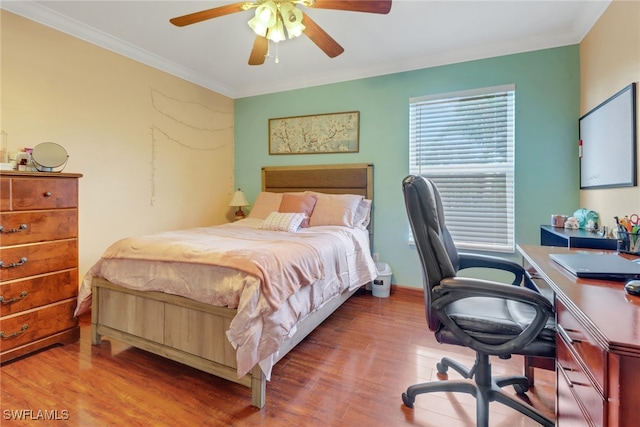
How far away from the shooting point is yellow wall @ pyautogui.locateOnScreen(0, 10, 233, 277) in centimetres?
224

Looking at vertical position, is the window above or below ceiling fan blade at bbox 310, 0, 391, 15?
below

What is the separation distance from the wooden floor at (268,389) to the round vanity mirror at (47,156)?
1289 millimetres

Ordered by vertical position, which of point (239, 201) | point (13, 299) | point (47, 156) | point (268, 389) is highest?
point (47, 156)

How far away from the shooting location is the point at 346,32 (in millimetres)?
2635

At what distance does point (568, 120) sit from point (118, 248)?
380cm

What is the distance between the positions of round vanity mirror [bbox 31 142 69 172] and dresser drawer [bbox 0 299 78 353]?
3.20 feet

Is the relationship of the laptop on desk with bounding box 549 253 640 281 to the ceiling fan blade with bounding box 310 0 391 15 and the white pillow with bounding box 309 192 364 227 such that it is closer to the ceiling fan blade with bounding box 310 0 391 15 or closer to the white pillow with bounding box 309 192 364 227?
the ceiling fan blade with bounding box 310 0 391 15

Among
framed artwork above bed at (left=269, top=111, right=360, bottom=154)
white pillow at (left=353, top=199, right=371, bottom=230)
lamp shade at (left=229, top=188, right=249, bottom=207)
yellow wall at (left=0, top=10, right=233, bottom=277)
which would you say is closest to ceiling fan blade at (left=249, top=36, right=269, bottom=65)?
framed artwork above bed at (left=269, top=111, right=360, bottom=154)

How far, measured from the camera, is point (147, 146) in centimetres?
309

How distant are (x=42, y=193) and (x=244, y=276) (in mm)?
1587

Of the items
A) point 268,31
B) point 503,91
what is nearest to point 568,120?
point 503,91

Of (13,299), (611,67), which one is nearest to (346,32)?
(611,67)

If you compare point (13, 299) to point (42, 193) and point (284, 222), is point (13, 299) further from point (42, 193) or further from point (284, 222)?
point (284, 222)

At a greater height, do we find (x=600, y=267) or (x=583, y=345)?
(x=600, y=267)
